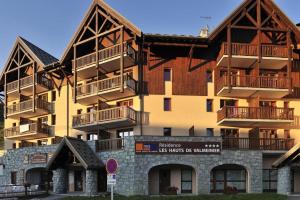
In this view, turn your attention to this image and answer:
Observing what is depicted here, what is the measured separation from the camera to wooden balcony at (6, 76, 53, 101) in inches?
1593

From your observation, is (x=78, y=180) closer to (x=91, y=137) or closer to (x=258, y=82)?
(x=91, y=137)

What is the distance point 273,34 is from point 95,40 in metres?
14.1

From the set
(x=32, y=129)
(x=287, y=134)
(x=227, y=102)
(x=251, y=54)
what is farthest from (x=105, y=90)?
(x=287, y=134)

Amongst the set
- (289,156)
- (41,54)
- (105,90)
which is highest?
(41,54)

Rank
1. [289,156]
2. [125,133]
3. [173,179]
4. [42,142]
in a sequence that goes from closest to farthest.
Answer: [289,156] → [173,179] → [125,133] → [42,142]

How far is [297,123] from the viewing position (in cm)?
3438

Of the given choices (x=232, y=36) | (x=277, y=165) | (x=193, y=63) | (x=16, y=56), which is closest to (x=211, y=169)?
(x=277, y=165)

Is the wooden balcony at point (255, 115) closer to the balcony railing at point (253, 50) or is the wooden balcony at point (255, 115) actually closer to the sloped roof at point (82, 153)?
the balcony railing at point (253, 50)

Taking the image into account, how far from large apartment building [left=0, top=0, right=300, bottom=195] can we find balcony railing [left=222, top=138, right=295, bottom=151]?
73 millimetres

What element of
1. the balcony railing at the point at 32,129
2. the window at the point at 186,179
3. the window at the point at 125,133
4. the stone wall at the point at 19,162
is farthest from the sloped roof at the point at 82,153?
the balcony railing at the point at 32,129

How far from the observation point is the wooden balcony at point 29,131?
39562mm

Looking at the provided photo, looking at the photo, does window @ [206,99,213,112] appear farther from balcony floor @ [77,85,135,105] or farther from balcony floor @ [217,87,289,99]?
balcony floor @ [77,85,135,105]

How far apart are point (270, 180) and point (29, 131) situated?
21207 mm

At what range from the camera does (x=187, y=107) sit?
33219 mm
